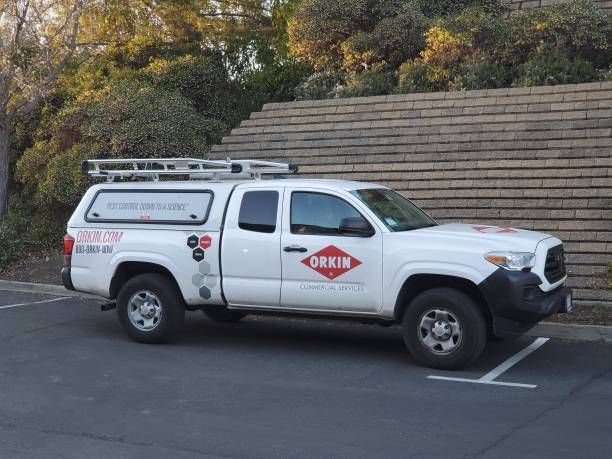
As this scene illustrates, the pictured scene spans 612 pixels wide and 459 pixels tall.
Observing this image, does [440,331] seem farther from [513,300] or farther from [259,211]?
[259,211]

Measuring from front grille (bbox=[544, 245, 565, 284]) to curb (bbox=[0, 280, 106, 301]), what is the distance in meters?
7.04

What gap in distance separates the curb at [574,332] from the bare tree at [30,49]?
37.0 feet

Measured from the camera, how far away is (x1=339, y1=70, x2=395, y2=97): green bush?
1714 centimetres

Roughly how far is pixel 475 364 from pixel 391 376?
0.98 m

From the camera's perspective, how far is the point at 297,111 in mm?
16781

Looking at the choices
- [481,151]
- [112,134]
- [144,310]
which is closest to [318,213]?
[144,310]

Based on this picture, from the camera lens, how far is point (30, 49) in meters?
17.4

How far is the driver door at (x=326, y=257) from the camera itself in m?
8.71

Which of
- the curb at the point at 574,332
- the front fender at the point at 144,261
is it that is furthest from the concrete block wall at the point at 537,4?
the front fender at the point at 144,261

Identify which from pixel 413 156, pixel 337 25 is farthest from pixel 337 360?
pixel 337 25

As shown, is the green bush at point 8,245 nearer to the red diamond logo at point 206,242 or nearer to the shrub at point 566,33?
the red diamond logo at point 206,242

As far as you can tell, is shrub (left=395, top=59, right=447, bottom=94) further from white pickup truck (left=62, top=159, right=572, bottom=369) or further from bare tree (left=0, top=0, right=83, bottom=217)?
white pickup truck (left=62, top=159, right=572, bottom=369)

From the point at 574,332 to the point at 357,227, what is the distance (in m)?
2.89

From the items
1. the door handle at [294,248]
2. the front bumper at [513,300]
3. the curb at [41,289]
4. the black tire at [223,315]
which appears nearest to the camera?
the front bumper at [513,300]
